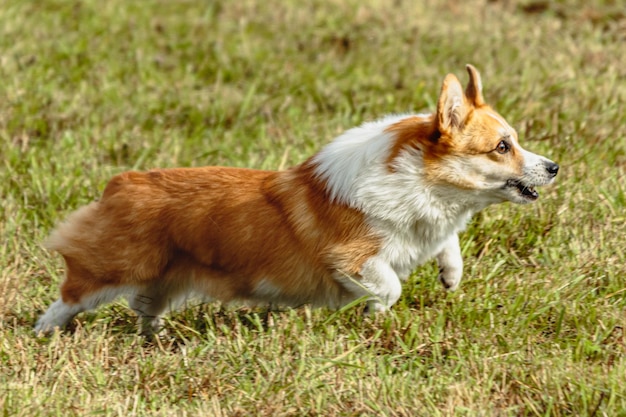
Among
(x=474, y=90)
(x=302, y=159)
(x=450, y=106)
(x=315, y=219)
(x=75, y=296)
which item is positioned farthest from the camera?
(x=302, y=159)

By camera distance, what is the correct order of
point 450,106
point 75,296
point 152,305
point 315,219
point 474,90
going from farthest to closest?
point 152,305 < point 75,296 < point 474,90 < point 315,219 < point 450,106

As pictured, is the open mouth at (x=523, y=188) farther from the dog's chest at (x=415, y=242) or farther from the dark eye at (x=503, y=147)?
the dog's chest at (x=415, y=242)

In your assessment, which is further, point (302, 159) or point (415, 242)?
point (302, 159)

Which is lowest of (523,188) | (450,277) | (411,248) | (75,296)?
(75,296)

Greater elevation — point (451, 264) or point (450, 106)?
point (450, 106)

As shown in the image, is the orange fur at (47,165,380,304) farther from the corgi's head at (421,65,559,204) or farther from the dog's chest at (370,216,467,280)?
the corgi's head at (421,65,559,204)

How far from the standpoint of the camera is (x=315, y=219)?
517 centimetres

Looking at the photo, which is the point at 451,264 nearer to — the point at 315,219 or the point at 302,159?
the point at 315,219

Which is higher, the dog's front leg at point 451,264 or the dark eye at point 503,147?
the dark eye at point 503,147

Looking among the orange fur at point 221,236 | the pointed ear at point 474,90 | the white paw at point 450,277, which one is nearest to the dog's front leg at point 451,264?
the white paw at point 450,277

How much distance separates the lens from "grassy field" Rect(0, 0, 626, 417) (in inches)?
183

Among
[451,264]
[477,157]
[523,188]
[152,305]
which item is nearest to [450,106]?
[477,157]

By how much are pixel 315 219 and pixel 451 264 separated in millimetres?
755

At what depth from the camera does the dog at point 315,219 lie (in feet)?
16.6
